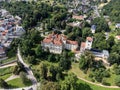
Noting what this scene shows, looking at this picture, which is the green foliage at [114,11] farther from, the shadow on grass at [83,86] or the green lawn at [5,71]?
the green lawn at [5,71]

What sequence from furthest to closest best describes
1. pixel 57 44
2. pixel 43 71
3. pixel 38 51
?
pixel 57 44 → pixel 38 51 → pixel 43 71

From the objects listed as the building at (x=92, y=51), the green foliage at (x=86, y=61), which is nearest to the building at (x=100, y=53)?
the building at (x=92, y=51)

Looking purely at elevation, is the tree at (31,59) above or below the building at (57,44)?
below

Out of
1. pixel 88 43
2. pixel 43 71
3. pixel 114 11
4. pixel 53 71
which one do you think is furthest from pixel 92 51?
pixel 114 11

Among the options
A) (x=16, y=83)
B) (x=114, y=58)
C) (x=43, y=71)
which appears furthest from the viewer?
(x=114, y=58)

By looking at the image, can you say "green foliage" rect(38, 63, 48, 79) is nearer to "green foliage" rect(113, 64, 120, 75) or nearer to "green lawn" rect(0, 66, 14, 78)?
"green lawn" rect(0, 66, 14, 78)

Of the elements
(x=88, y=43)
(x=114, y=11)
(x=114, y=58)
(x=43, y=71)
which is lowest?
(x=43, y=71)

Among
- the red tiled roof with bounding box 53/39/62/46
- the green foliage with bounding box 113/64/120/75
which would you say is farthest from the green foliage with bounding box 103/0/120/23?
the red tiled roof with bounding box 53/39/62/46

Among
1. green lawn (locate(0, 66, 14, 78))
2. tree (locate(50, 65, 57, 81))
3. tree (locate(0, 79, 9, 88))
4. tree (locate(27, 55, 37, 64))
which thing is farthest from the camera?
tree (locate(27, 55, 37, 64))

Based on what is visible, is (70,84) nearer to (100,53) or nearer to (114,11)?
(100,53)
